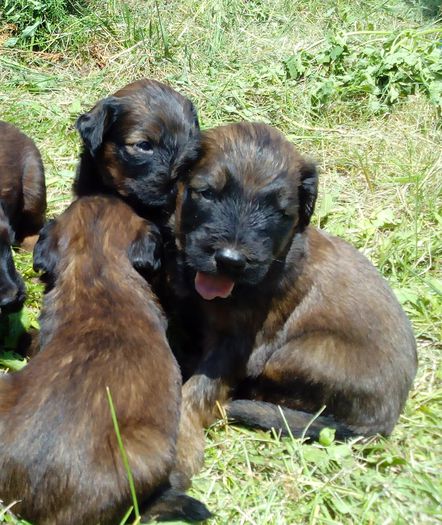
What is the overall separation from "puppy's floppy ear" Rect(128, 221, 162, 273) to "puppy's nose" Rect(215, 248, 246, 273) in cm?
50

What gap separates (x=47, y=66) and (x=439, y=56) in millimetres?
3854

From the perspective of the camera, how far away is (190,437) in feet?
12.8

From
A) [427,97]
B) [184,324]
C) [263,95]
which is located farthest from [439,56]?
[184,324]

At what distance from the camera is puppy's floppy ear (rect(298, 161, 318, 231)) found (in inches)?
164

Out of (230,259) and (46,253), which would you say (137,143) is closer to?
(46,253)

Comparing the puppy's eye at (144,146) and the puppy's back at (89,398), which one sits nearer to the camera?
the puppy's back at (89,398)

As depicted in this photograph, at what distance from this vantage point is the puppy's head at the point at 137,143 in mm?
4629

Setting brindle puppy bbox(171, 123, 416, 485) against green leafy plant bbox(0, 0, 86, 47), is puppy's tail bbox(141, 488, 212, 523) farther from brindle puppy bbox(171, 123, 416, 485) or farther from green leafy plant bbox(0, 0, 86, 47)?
green leafy plant bbox(0, 0, 86, 47)

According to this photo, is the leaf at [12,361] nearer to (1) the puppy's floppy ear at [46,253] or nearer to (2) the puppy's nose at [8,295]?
(2) the puppy's nose at [8,295]

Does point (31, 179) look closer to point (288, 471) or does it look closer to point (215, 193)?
point (215, 193)

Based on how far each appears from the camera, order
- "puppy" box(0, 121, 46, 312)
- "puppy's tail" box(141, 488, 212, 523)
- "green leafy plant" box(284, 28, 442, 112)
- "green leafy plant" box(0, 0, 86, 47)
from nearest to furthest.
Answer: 1. "puppy's tail" box(141, 488, 212, 523)
2. "puppy" box(0, 121, 46, 312)
3. "green leafy plant" box(284, 28, 442, 112)
4. "green leafy plant" box(0, 0, 86, 47)

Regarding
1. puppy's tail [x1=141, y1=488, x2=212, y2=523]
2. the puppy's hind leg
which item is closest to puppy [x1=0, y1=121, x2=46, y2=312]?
the puppy's hind leg

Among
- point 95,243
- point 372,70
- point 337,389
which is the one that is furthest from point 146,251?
point 372,70

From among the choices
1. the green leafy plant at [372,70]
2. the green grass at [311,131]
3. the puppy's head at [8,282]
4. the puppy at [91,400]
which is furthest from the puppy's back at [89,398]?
the green leafy plant at [372,70]
